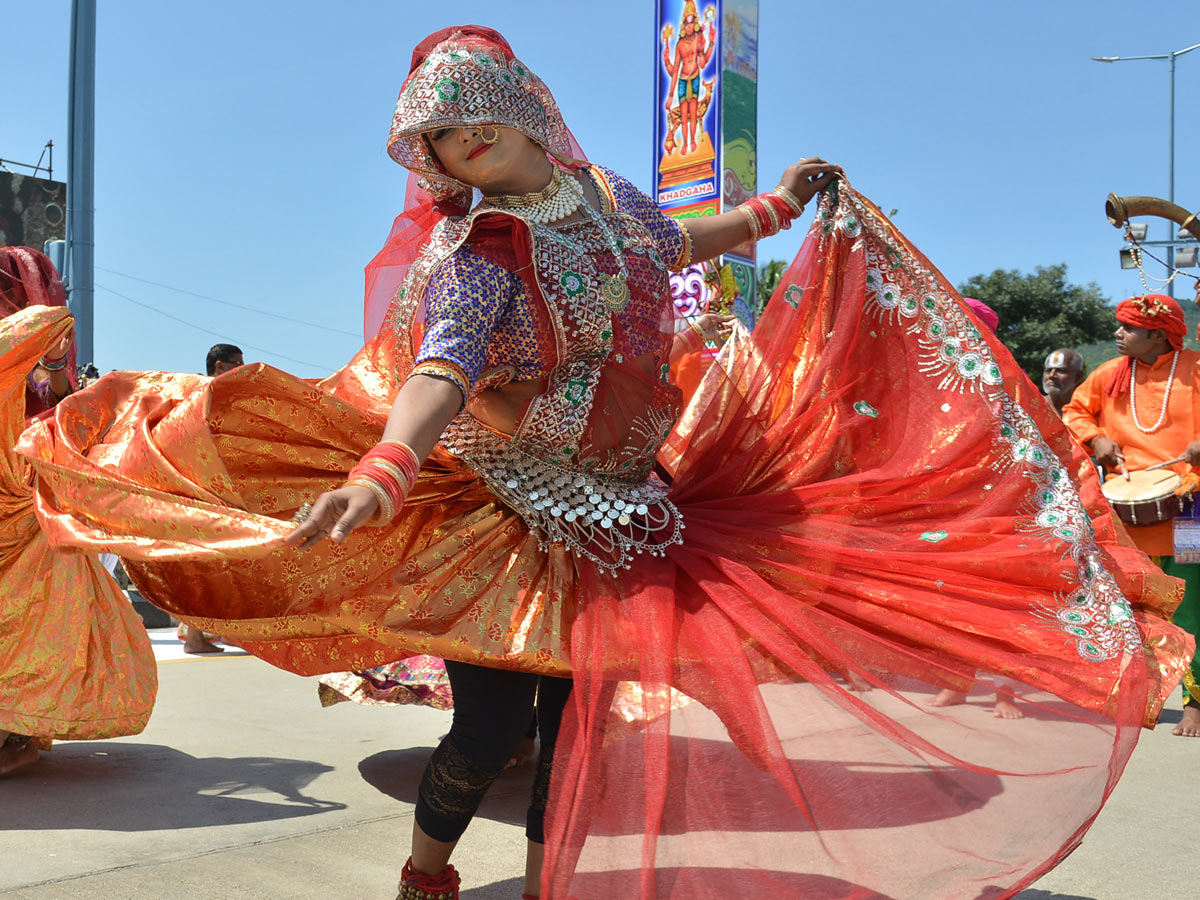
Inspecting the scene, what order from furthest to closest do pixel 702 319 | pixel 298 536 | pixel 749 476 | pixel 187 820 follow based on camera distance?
pixel 187 820 → pixel 702 319 → pixel 749 476 → pixel 298 536

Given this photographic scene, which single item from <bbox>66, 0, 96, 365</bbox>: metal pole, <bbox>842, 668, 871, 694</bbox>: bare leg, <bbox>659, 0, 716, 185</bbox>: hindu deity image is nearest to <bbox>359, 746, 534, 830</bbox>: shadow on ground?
<bbox>842, 668, 871, 694</bbox>: bare leg

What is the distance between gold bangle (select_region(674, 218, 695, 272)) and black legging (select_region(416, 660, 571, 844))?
39.5 inches

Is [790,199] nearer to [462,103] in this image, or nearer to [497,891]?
[462,103]

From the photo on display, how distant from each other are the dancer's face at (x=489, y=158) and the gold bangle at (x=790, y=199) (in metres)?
0.72

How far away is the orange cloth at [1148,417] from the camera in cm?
535

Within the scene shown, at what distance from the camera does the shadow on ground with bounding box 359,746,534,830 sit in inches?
141

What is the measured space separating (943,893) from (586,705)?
0.67 meters

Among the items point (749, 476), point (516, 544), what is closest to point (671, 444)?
point (749, 476)

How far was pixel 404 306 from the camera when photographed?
8.18 feet

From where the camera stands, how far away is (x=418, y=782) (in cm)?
402

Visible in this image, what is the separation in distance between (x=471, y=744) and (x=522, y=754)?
186 centimetres

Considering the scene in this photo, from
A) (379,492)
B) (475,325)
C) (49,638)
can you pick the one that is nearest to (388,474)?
(379,492)

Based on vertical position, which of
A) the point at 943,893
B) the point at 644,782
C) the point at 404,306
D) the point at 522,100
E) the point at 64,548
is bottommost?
the point at 943,893

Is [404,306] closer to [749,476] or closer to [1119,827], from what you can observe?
[749,476]
